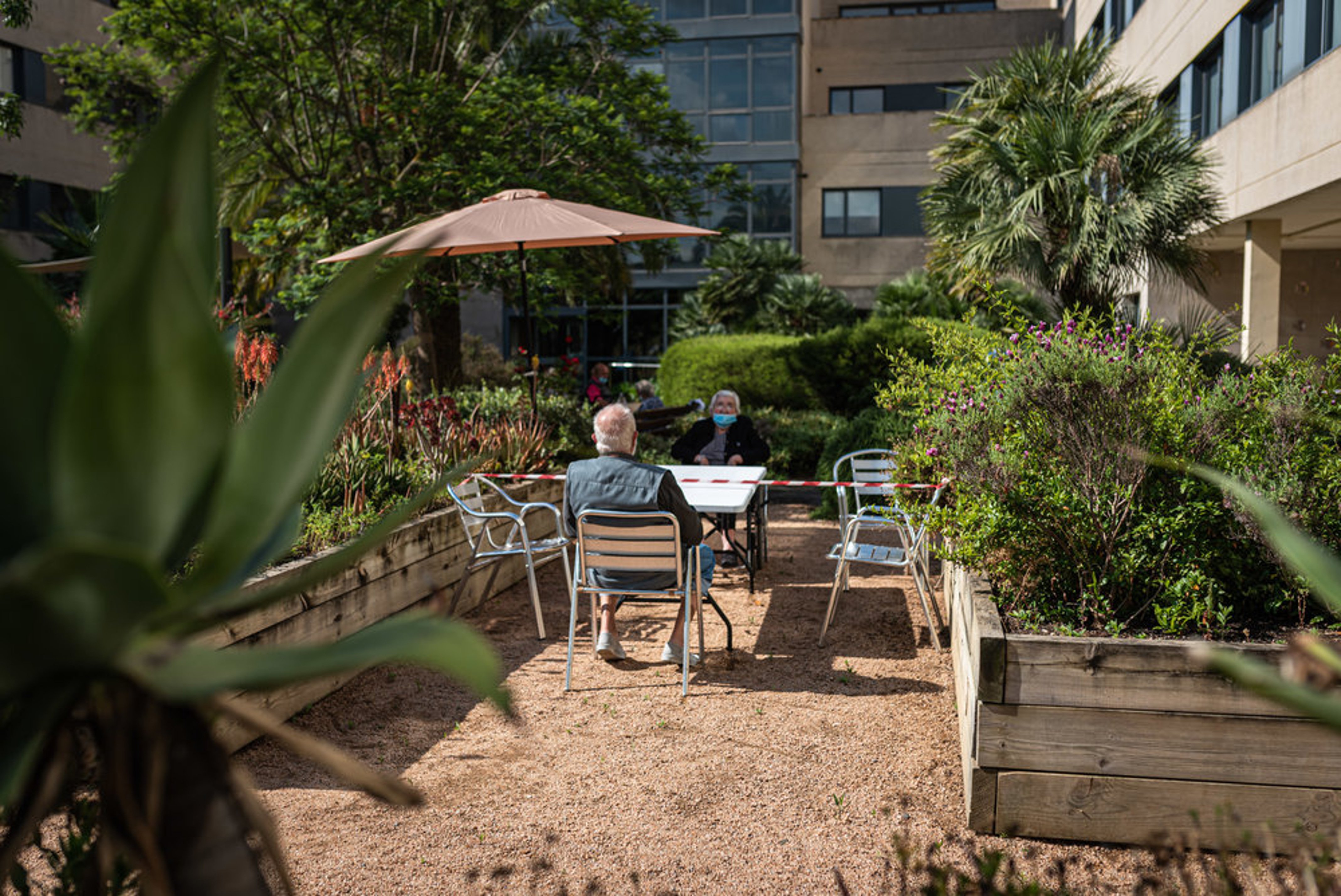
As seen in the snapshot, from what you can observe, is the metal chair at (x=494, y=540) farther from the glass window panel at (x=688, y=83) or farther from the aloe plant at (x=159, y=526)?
the glass window panel at (x=688, y=83)

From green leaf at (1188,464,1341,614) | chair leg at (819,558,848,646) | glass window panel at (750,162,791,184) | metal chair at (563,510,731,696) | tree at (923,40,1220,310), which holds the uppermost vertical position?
glass window panel at (750,162,791,184)

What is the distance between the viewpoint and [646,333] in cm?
2803

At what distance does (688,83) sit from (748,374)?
1068cm

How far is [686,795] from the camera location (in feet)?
13.0

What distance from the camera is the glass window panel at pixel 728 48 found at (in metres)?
25.8

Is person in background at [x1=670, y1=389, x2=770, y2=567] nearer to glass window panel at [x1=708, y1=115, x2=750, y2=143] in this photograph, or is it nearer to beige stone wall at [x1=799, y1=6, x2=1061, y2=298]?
glass window panel at [x1=708, y1=115, x2=750, y2=143]

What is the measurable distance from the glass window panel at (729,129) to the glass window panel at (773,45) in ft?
5.16

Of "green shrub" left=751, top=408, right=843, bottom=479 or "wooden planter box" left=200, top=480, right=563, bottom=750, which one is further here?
"green shrub" left=751, top=408, right=843, bottom=479

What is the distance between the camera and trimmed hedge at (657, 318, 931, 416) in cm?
1655

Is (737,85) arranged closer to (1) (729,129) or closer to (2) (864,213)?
(1) (729,129)

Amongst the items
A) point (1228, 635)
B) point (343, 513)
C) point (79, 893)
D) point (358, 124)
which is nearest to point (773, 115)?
point (358, 124)

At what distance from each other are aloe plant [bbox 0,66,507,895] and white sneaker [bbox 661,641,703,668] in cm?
450

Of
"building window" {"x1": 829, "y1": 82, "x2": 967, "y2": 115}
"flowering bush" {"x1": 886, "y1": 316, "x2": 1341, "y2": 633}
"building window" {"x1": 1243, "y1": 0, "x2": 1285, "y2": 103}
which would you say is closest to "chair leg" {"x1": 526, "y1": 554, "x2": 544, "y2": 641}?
"flowering bush" {"x1": 886, "y1": 316, "x2": 1341, "y2": 633}

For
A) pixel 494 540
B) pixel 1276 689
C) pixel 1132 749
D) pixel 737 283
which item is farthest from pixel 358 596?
Result: pixel 737 283
